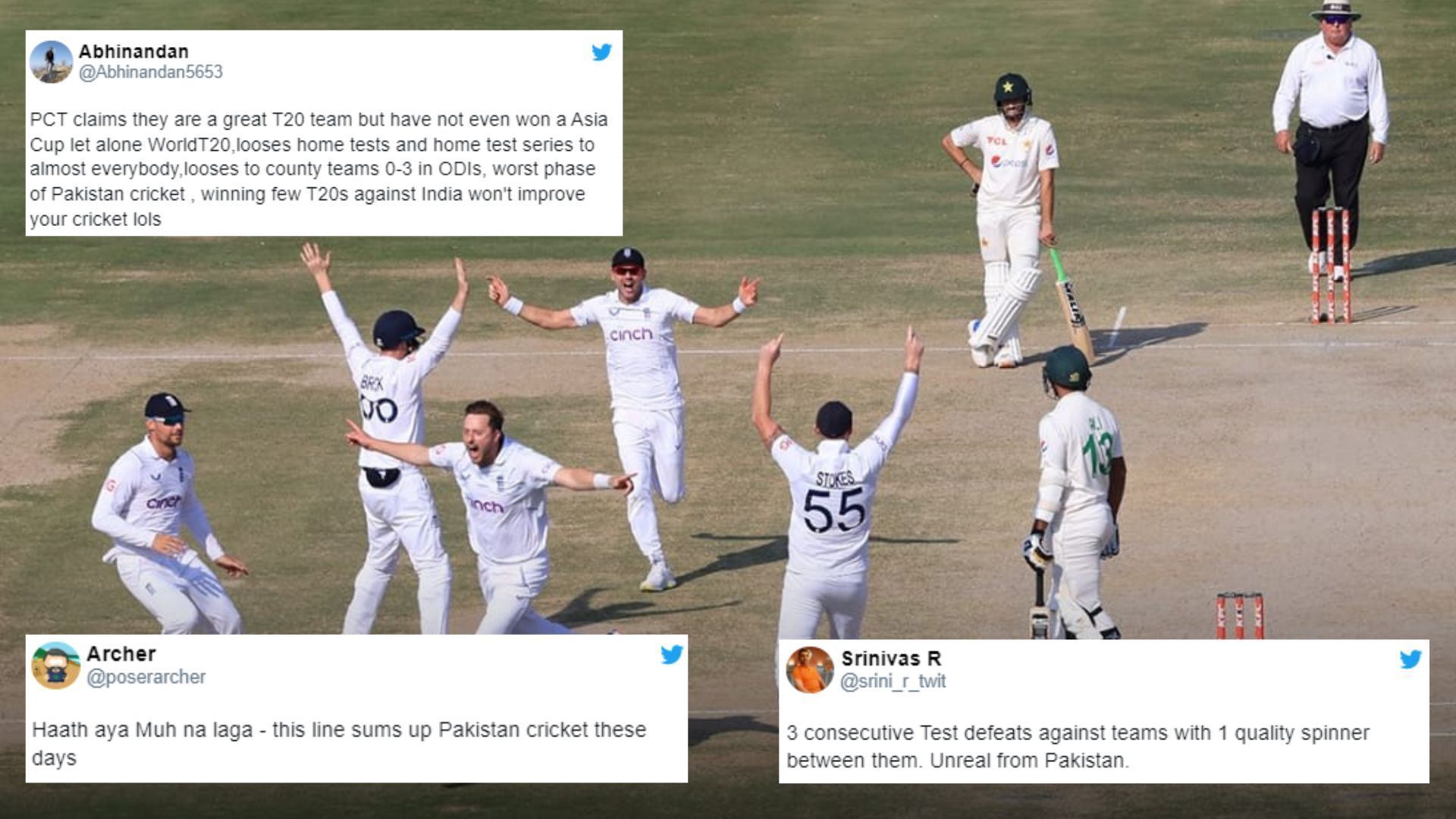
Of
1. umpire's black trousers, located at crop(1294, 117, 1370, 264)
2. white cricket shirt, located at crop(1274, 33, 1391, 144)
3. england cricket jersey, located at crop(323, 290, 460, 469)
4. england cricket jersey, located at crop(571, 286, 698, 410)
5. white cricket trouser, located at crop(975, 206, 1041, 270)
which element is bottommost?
england cricket jersey, located at crop(323, 290, 460, 469)

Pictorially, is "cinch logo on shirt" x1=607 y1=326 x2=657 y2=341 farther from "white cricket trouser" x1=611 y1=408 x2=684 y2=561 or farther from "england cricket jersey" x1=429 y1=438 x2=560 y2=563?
"england cricket jersey" x1=429 y1=438 x2=560 y2=563

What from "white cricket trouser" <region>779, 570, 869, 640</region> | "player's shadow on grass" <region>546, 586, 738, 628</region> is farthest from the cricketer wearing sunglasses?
"white cricket trouser" <region>779, 570, 869, 640</region>

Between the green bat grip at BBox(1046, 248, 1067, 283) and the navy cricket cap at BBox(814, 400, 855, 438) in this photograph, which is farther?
the green bat grip at BBox(1046, 248, 1067, 283)

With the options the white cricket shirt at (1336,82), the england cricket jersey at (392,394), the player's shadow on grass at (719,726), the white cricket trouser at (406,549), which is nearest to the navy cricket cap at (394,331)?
the england cricket jersey at (392,394)

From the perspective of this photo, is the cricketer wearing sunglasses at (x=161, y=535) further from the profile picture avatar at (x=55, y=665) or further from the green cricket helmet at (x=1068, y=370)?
the green cricket helmet at (x=1068, y=370)

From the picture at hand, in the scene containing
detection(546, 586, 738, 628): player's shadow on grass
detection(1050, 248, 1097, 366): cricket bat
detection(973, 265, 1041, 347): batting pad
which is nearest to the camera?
detection(546, 586, 738, 628): player's shadow on grass

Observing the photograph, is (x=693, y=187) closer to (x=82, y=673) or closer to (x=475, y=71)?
(x=475, y=71)

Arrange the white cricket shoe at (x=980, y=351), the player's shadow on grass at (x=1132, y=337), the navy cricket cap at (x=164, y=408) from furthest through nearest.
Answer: the player's shadow on grass at (x=1132, y=337) → the white cricket shoe at (x=980, y=351) → the navy cricket cap at (x=164, y=408)
